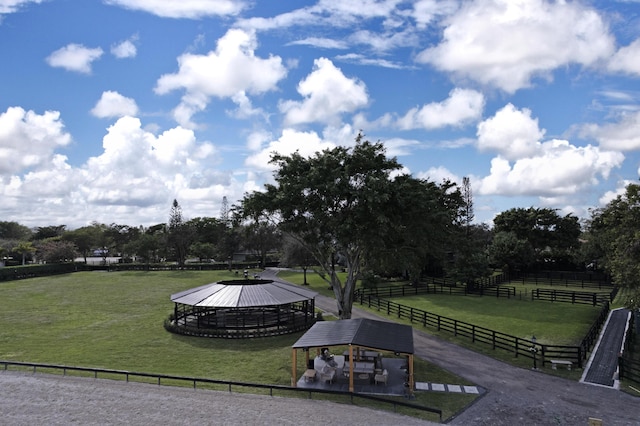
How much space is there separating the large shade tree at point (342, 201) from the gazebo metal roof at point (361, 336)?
616 cm

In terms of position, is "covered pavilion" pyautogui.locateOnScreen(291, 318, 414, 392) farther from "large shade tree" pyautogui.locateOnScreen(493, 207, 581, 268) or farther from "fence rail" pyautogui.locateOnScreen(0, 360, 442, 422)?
"large shade tree" pyautogui.locateOnScreen(493, 207, 581, 268)

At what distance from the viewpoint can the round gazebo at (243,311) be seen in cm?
2667

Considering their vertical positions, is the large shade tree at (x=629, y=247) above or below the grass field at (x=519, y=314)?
above

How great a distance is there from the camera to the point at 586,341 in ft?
72.6

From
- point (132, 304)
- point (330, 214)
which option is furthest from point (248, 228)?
point (132, 304)

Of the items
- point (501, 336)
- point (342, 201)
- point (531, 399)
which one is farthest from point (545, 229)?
point (531, 399)

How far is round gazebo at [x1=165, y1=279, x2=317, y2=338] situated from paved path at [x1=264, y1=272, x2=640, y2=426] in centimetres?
1025

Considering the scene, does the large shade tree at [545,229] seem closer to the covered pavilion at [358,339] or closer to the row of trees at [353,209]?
the row of trees at [353,209]

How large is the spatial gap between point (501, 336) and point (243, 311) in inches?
658

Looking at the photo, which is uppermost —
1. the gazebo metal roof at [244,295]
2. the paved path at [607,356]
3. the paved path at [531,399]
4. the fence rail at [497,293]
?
the gazebo metal roof at [244,295]

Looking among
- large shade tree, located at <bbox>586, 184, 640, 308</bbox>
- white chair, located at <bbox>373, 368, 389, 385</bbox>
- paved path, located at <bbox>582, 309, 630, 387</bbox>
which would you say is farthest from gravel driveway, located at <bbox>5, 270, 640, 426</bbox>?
large shade tree, located at <bbox>586, 184, 640, 308</bbox>

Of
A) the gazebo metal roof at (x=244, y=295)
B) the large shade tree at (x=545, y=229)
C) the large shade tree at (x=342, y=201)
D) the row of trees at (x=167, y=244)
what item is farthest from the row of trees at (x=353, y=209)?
the large shade tree at (x=545, y=229)

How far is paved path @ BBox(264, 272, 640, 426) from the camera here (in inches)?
554

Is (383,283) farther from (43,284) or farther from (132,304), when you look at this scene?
(43,284)
